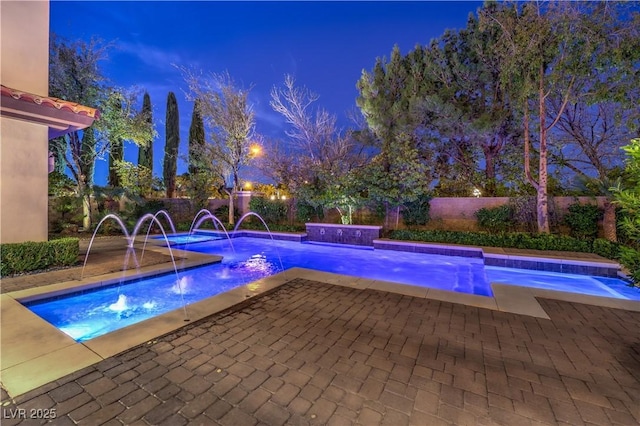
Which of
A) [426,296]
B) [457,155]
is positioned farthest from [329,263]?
[457,155]

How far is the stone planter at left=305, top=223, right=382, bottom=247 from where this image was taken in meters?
10.9

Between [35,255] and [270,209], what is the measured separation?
34.5ft

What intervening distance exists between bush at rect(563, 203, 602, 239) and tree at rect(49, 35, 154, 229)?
17055mm

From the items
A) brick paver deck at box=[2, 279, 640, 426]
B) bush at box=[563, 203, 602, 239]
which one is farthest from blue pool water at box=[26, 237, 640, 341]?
bush at box=[563, 203, 602, 239]

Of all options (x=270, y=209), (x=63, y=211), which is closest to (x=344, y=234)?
(x=270, y=209)

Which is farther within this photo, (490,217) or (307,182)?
(307,182)

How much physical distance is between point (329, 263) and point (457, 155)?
8.64 metres

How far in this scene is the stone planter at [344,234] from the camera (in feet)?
35.9

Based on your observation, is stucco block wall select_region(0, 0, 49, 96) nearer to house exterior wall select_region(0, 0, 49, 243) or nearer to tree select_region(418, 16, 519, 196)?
house exterior wall select_region(0, 0, 49, 243)

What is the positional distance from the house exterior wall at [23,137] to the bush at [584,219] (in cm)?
1483

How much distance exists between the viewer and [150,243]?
Answer: 1004 cm

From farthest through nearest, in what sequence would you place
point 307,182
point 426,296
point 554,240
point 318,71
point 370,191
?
point 318,71, point 307,182, point 370,191, point 554,240, point 426,296

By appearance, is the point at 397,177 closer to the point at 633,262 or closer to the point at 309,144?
the point at 309,144

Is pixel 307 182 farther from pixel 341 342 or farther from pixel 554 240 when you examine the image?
pixel 341 342
